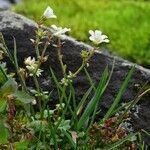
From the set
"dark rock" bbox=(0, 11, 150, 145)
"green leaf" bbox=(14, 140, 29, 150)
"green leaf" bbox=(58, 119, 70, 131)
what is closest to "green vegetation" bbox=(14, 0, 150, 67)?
"dark rock" bbox=(0, 11, 150, 145)

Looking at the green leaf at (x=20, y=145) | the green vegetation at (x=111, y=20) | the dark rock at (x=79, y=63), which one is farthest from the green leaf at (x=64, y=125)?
the green vegetation at (x=111, y=20)

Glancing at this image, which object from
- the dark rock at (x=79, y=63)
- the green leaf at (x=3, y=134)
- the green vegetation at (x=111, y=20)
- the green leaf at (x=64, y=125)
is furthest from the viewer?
the green vegetation at (x=111, y=20)

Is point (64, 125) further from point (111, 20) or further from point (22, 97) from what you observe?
point (111, 20)

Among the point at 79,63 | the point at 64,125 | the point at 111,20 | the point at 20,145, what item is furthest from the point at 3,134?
the point at 111,20

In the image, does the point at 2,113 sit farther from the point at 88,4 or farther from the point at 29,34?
the point at 88,4

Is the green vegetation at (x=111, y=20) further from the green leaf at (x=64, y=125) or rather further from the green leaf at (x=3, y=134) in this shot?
the green leaf at (x=3, y=134)

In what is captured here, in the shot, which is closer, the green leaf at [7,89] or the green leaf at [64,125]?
the green leaf at [7,89]

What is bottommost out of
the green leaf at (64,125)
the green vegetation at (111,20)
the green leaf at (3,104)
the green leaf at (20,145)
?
the green leaf at (20,145)

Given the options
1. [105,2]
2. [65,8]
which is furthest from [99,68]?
[105,2]
